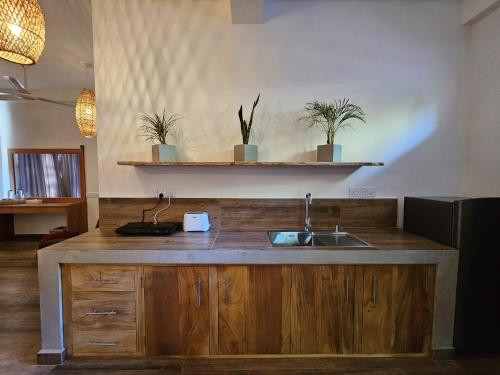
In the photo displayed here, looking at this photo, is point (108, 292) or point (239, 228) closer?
point (108, 292)

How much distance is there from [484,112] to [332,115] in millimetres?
1244

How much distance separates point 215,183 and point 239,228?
454 millimetres

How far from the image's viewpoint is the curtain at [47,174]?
14.7ft

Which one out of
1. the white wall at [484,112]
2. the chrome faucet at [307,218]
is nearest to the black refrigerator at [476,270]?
the white wall at [484,112]

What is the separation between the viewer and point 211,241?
178cm

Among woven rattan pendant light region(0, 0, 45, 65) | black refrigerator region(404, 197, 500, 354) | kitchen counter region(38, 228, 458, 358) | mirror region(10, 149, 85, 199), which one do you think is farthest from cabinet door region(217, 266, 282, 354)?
mirror region(10, 149, 85, 199)

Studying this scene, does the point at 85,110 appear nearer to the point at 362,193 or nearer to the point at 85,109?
the point at 85,109

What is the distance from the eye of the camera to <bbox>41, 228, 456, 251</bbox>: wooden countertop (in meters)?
1.63

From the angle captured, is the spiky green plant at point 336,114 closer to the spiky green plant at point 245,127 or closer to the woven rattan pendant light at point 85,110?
the spiky green plant at point 245,127

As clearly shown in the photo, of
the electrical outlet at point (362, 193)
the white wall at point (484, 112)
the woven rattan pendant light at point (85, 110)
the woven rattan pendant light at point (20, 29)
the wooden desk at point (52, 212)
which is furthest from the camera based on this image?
the wooden desk at point (52, 212)

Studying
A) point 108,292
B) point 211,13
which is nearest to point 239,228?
point 108,292

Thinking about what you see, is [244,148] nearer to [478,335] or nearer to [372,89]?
[372,89]

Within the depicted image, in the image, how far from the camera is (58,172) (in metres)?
4.50

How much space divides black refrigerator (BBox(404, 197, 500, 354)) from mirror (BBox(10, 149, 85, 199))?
5321 mm
